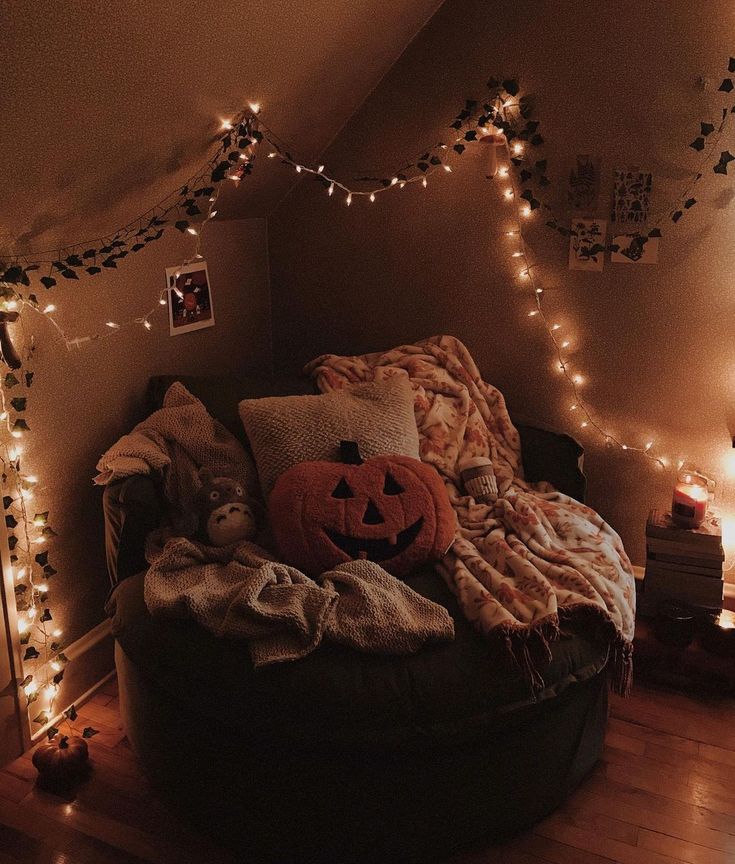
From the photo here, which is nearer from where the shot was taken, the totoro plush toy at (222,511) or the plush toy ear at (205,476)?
the totoro plush toy at (222,511)

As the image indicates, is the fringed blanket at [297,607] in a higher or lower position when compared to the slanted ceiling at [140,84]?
lower

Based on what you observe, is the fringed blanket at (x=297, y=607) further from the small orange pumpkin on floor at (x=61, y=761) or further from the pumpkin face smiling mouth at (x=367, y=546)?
the small orange pumpkin on floor at (x=61, y=761)

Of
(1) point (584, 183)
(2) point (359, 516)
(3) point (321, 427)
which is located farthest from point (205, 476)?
(1) point (584, 183)

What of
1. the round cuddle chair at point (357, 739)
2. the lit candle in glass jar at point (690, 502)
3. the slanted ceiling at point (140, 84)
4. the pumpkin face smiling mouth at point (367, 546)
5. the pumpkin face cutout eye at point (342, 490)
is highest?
the slanted ceiling at point (140, 84)

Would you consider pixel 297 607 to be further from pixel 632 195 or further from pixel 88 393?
pixel 632 195

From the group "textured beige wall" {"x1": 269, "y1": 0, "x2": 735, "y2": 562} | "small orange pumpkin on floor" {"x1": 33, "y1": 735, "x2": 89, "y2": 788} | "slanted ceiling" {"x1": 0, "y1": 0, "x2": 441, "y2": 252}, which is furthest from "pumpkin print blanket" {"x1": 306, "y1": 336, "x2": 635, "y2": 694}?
"small orange pumpkin on floor" {"x1": 33, "y1": 735, "x2": 89, "y2": 788}

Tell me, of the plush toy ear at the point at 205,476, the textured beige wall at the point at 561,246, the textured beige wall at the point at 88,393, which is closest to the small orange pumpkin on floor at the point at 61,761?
the textured beige wall at the point at 88,393

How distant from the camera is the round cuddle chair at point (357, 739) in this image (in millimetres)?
1565

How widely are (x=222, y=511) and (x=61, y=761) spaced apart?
0.71 m

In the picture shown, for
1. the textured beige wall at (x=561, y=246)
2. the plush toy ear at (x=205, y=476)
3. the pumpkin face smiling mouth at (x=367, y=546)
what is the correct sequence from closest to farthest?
the pumpkin face smiling mouth at (x=367, y=546) → the plush toy ear at (x=205, y=476) → the textured beige wall at (x=561, y=246)

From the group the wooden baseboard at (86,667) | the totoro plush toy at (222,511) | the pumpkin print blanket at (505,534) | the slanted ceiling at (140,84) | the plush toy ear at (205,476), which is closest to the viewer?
the slanted ceiling at (140,84)

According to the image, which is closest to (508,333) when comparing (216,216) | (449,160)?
(449,160)

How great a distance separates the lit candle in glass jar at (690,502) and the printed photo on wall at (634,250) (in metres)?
0.71

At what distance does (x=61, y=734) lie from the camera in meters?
2.02
